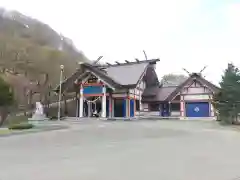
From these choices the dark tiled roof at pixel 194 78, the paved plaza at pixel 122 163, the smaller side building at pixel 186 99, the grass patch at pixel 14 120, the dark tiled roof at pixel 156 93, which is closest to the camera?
the paved plaza at pixel 122 163

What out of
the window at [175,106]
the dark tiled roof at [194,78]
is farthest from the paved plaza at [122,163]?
the window at [175,106]

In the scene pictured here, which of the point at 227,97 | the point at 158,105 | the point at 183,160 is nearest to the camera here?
the point at 183,160

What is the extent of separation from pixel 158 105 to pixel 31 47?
1950 centimetres

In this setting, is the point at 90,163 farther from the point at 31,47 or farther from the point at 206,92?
the point at 31,47

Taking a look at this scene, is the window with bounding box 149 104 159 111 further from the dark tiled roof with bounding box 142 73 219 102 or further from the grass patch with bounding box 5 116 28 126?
the grass patch with bounding box 5 116 28 126

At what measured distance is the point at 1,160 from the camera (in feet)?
29.4

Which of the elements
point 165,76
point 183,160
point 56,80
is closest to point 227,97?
point 183,160

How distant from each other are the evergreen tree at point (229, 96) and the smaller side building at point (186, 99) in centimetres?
851

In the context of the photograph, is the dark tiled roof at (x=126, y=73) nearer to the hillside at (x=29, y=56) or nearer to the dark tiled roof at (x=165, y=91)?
the dark tiled roof at (x=165, y=91)

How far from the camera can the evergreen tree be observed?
85.1ft

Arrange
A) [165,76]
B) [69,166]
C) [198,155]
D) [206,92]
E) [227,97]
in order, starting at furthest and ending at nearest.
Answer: [165,76] → [206,92] → [227,97] → [198,155] → [69,166]

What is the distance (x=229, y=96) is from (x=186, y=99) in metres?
12.3

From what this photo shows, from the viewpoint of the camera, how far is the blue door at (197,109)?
37.8m

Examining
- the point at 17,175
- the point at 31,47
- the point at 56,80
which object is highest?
the point at 31,47
